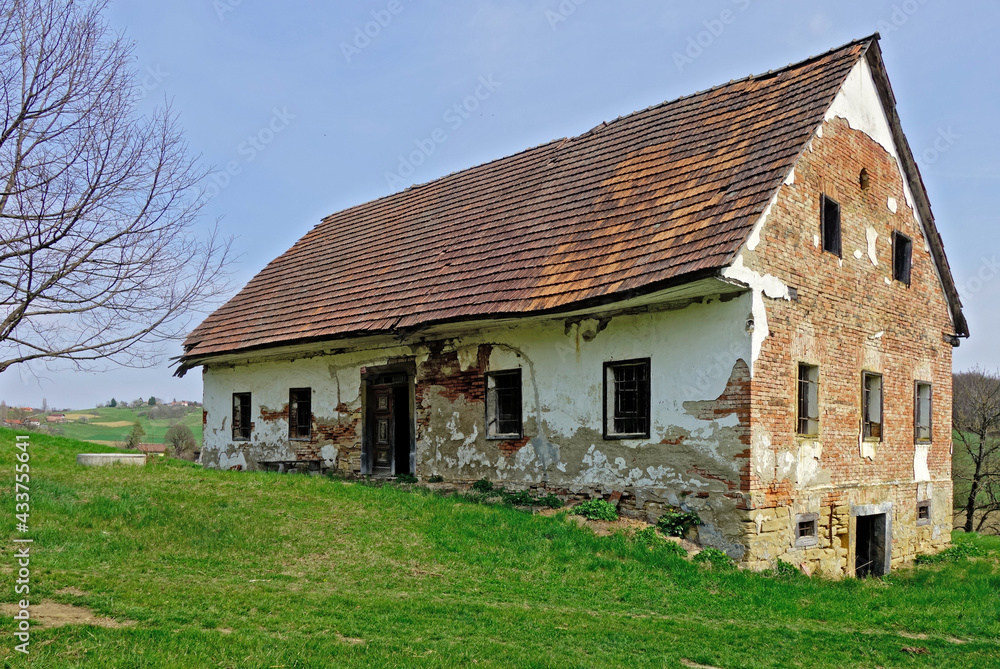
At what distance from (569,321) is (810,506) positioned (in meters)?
4.24

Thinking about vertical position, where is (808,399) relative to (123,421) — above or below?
above

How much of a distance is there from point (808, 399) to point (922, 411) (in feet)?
14.2

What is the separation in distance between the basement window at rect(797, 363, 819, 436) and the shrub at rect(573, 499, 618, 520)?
2842mm

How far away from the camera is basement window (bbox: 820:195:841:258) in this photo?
12.3 meters

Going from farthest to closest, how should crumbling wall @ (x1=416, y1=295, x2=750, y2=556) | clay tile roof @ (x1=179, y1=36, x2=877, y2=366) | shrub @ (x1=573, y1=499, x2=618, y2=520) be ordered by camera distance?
clay tile roof @ (x1=179, y1=36, x2=877, y2=366) → shrub @ (x1=573, y1=499, x2=618, y2=520) → crumbling wall @ (x1=416, y1=295, x2=750, y2=556)

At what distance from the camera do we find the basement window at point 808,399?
1140cm

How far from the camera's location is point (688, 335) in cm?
1099

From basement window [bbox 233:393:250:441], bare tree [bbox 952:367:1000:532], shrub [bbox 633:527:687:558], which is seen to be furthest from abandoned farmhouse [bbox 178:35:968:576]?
bare tree [bbox 952:367:1000:532]

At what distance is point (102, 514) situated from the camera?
9508mm

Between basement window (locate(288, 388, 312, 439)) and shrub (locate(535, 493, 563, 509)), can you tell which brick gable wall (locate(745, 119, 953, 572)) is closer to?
shrub (locate(535, 493, 563, 509))

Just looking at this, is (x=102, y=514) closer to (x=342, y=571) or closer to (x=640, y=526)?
(x=342, y=571)

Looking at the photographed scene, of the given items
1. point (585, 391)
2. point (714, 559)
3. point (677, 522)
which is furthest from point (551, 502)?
point (714, 559)

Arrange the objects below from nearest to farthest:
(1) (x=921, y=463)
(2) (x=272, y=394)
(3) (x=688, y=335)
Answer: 1. (3) (x=688, y=335)
2. (1) (x=921, y=463)
3. (2) (x=272, y=394)

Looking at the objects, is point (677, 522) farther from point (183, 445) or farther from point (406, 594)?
point (183, 445)
